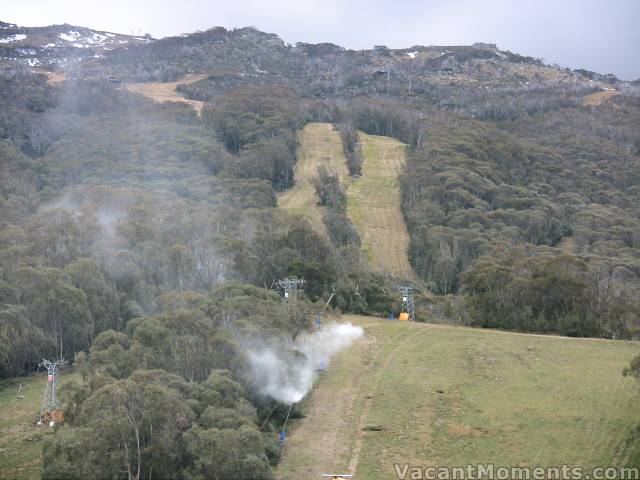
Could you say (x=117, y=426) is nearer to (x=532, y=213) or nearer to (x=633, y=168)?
Result: (x=532, y=213)

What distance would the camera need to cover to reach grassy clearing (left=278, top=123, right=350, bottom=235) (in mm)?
88562

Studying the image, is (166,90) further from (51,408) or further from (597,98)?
(51,408)

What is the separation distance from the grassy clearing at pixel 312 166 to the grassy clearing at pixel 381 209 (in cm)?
353

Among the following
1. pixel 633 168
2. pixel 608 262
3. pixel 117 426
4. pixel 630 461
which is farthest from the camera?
pixel 633 168

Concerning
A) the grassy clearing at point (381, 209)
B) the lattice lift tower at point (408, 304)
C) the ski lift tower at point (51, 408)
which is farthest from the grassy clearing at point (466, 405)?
the grassy clearing at point (381, 209)

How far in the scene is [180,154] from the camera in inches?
3898

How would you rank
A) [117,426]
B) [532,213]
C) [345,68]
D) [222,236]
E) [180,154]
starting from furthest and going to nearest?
[345,68], [180,154], [532,213], [222,236], [117,426]

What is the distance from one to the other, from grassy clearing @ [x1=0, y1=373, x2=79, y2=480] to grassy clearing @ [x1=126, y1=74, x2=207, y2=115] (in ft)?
286

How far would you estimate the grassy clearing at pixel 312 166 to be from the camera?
88.6 meters

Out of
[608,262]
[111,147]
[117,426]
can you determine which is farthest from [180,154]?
[117,426]

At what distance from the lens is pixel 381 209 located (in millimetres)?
92125

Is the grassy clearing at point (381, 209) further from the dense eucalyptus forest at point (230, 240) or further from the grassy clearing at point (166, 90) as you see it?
the grassy clearing at point (166, 90)

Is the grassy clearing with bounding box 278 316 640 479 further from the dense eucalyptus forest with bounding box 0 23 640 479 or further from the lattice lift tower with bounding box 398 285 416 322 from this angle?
the lattice lift tower with bounding box 398 285 416 322

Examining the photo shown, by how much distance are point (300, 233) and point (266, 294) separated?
18.4m
